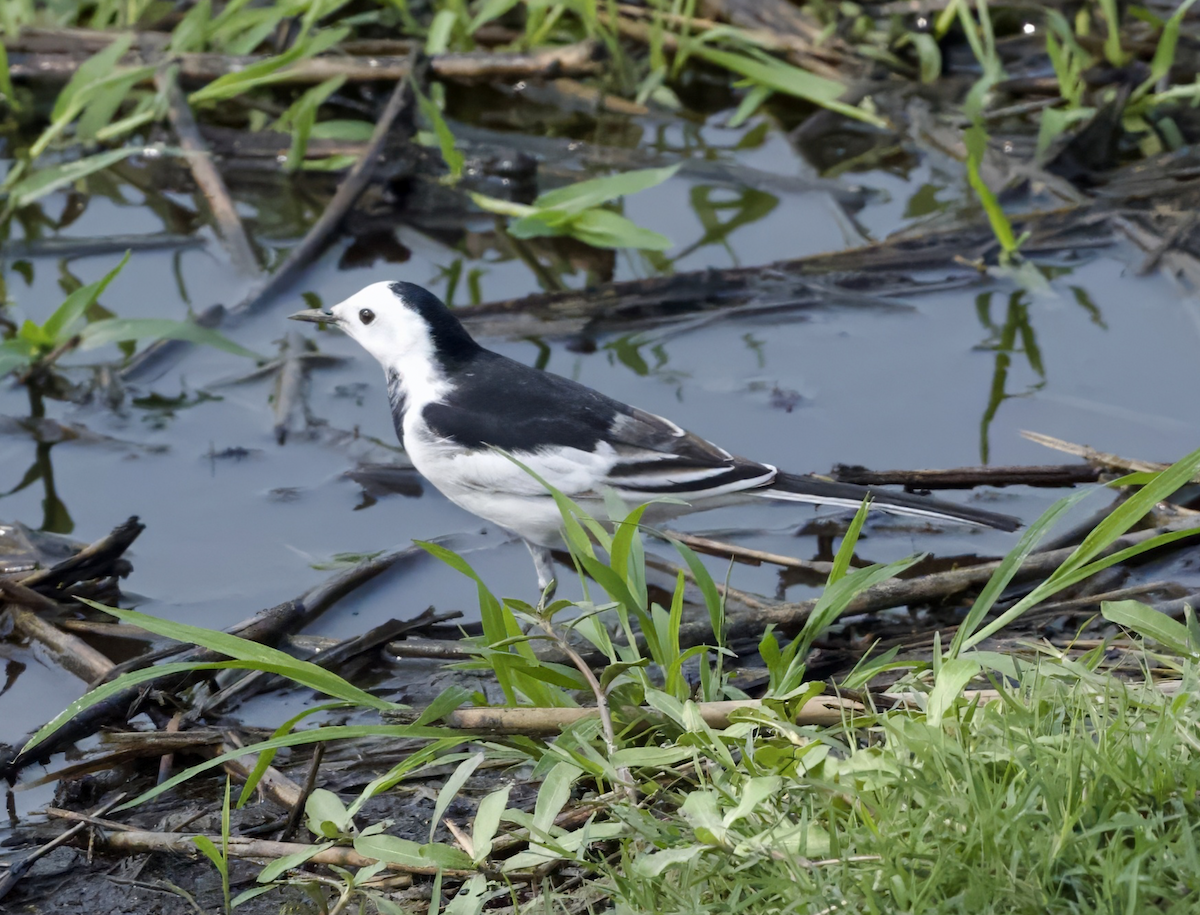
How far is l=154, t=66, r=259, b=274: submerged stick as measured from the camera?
566cm

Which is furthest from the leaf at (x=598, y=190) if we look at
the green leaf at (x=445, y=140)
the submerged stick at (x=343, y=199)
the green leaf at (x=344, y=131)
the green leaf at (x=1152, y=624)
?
the green leaf at (x=1152, y=624)

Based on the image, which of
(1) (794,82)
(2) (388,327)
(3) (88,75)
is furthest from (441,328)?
(1) (794,82)

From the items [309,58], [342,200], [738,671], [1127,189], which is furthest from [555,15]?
[738,671]

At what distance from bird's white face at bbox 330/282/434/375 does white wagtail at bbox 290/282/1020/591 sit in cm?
23

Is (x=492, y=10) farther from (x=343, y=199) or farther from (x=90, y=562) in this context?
(x=90, y=562)

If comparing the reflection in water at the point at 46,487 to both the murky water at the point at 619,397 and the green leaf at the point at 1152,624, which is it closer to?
the murky water at the point at 619,397

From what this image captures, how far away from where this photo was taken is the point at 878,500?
3.67 m

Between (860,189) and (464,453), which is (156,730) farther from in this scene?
(860,189)

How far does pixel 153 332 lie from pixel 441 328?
1182mm

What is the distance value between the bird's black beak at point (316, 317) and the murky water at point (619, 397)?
400 mm

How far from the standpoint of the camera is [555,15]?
22.2 feet

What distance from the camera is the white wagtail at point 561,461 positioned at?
376 centimetres

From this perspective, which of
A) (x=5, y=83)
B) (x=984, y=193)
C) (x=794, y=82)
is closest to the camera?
(x=984, y=193)

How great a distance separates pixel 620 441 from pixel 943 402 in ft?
5.34
